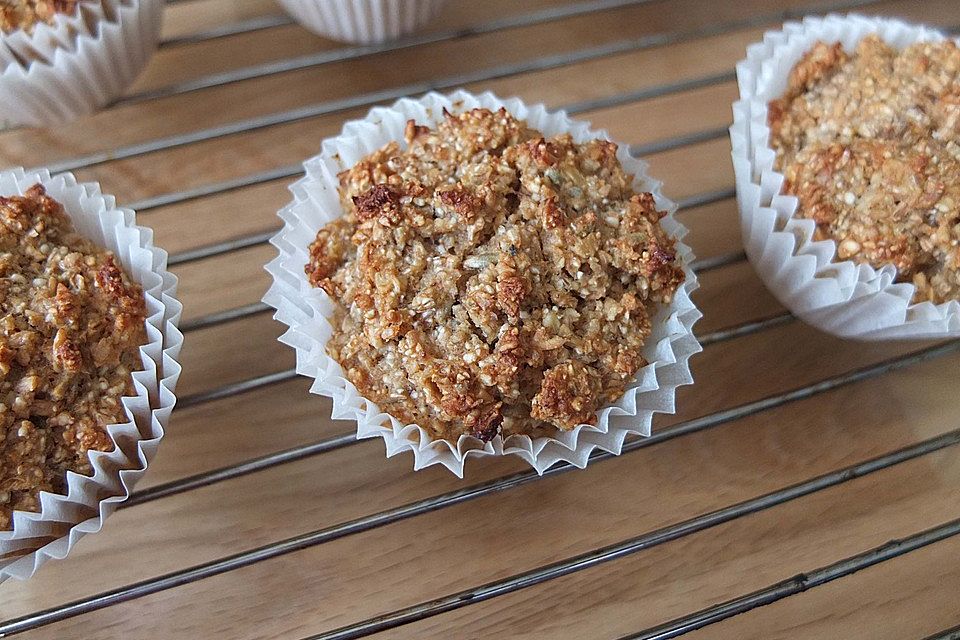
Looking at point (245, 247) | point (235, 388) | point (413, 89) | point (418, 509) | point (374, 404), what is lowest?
point (418, 509)

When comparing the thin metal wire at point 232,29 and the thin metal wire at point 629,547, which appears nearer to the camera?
the thin metal wire at point 629,547

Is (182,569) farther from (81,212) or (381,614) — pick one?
(81,212)

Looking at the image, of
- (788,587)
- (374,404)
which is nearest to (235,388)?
(374,404)

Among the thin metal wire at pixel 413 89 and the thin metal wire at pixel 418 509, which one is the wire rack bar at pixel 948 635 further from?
the thin metal wire at pixel 413 89

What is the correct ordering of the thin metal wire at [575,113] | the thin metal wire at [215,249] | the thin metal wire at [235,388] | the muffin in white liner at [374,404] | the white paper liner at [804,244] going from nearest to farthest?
the muffin in white liner at [374,404] < the white paper liner at [804,244] < the thin metal wire at [235,388] < the thin metal wire at [215,249] < the thin metal wire at [575,113]

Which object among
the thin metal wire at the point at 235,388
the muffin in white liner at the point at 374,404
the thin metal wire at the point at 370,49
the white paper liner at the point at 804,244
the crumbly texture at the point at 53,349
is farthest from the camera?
the thin metal wire at the point at 370,49

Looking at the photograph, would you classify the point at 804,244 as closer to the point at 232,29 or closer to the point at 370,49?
the point at 370,49

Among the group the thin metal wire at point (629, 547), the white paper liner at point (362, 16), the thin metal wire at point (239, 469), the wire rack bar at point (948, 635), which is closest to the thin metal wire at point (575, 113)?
the white paper liner at point (362, 16)
